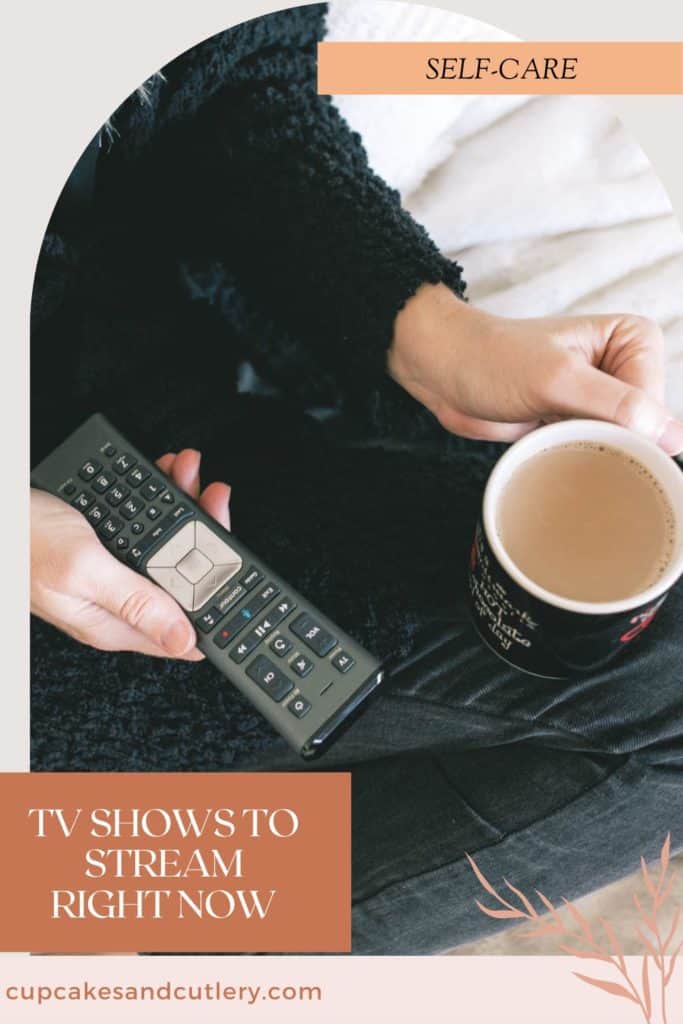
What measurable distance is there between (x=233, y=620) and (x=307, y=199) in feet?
0.63

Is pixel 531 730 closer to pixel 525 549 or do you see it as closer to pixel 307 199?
pixel 525 549

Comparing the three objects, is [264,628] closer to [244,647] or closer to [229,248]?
[244,647]

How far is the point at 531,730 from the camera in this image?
0.35 m

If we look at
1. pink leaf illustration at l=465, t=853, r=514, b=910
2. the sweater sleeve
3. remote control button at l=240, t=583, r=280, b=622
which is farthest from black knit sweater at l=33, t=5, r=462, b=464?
pink leaf illustration at l=465, t=853, r=514, b=910

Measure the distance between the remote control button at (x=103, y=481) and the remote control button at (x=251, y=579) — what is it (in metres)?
0.08

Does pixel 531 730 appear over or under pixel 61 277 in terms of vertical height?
under

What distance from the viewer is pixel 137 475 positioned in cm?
38

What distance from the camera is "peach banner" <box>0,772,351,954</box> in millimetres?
336

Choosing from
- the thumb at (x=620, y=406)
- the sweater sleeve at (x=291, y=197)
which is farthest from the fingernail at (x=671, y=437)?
the sweater sleeve at (x=291, y=197)

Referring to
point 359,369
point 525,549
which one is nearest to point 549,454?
point 525,549

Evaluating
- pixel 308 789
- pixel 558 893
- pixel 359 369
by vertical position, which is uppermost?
pixel 359 369

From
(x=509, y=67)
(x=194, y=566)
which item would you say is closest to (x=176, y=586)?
(x=194, y=566)

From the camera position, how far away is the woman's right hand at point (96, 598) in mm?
337
